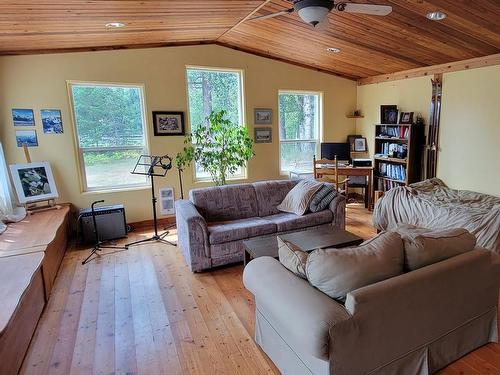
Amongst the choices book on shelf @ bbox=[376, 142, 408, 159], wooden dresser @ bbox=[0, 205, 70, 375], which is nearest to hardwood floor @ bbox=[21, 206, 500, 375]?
wooden dresser @ bbox=[0, 205, 70, 375]

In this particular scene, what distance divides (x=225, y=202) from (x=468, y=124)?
3.46 metres

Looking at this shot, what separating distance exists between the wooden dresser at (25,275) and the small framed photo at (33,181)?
0.82 feet

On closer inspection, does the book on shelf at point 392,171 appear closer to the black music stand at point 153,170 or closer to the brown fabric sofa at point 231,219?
the brown fabric sofa at point 231,219

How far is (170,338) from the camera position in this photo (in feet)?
7.45

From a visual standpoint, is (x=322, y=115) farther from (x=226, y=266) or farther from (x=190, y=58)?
Answer: (x=226, y=266)

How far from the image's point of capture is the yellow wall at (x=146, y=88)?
4023mm

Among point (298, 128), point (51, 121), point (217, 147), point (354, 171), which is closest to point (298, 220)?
point (217, 147)

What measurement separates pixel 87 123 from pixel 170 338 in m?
3.37

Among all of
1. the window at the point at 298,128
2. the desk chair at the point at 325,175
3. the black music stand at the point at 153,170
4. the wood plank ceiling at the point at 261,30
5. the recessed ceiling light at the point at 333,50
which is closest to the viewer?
the wood plank ceiling at the point at 261,30

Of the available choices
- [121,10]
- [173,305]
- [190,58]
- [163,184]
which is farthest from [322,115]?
[173,305]

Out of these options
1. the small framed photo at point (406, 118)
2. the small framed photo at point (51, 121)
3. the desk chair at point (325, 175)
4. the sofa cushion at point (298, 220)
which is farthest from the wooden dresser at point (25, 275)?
the small framed photo at point (406, 118)

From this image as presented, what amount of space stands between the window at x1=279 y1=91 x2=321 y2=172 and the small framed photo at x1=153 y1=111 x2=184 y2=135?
5.95 feet

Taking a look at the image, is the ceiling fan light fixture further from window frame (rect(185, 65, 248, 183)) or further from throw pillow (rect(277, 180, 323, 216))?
window frame (rect(185, 65, 248, 183))

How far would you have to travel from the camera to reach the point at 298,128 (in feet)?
19.3
